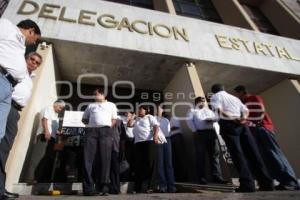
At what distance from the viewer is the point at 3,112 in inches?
87.1

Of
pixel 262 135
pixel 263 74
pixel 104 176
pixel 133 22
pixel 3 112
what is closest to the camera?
pixel 3 112

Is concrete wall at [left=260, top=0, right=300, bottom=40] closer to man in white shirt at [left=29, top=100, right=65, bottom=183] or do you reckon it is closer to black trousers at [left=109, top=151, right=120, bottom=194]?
black trousers at [left=109, top=151, right=120, bottom=194]

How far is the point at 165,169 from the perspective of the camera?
4059mm

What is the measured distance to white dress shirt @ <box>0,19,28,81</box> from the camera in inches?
92.1

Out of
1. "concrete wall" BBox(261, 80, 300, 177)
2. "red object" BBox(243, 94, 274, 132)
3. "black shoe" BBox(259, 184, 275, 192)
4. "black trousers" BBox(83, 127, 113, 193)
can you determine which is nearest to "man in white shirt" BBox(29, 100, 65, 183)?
"black trousers" BBox(83, 127, 113, 193)

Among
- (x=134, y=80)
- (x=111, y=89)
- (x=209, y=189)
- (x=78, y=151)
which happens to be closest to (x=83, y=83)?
(x=111, y=89)


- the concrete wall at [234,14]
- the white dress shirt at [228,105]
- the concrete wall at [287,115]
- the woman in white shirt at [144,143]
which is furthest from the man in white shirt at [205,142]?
the concrete wall at [234,14]

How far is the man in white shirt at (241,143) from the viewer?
3.45 metres

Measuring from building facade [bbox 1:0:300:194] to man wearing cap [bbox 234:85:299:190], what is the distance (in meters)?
1.71

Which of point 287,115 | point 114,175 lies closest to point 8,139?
point 114,175

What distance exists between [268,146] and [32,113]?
4.42m

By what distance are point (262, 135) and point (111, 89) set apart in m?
4.93

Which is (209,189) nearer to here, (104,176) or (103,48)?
(104,176)

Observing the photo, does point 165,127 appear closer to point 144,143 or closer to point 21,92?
point 144,143
